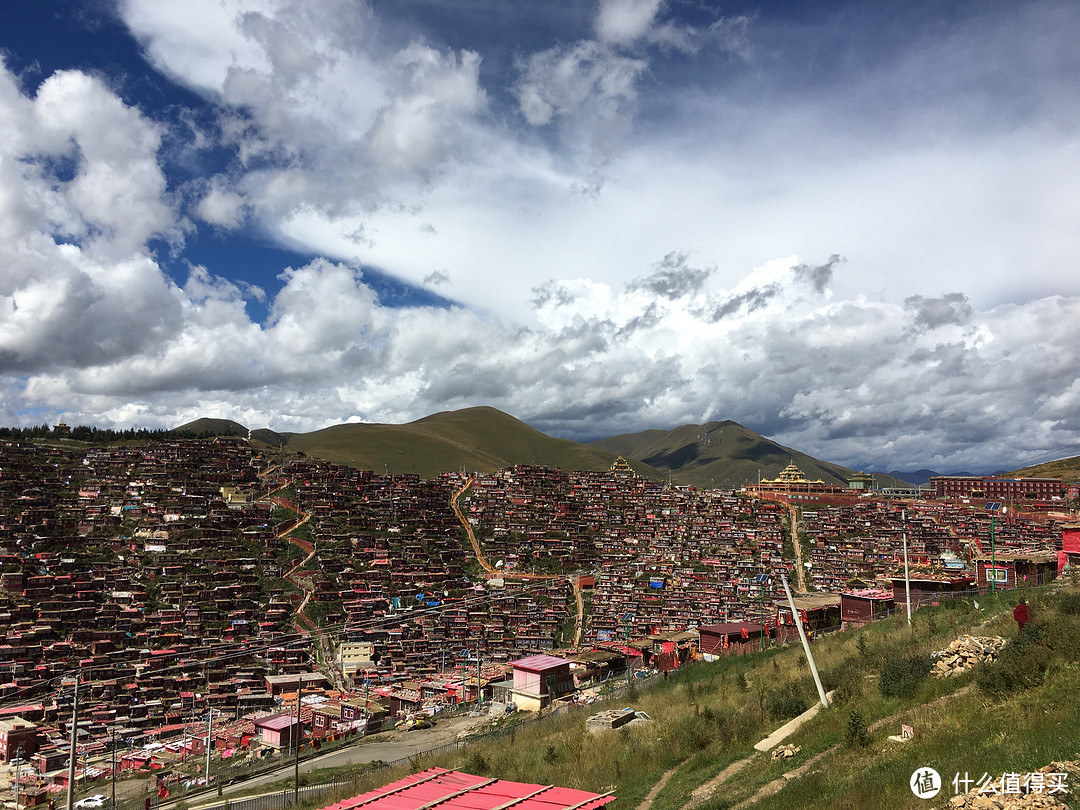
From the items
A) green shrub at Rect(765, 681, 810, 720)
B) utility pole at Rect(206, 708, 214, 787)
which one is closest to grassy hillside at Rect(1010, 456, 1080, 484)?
green shrub at Rect(765, 681, 810, 720)

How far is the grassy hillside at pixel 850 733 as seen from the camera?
364 inches

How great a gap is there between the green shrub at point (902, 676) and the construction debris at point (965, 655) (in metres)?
0.26

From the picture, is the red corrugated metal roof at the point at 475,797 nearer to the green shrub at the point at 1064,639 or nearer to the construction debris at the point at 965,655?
the construction debris at the point at 965,655

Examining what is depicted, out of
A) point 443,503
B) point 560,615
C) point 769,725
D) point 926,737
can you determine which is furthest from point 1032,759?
point 443,503

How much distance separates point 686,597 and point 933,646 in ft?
146

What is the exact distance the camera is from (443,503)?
323 feet

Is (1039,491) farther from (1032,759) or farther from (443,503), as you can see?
(1032,759)

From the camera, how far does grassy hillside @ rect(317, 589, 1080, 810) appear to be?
9.26 meters

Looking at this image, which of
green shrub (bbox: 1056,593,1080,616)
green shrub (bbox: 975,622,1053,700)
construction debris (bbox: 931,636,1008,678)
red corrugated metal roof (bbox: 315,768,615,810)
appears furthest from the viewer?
green shrub (bbox: 1056,593,1080,616)

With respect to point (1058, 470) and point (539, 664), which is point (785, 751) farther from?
point (1058, 470)

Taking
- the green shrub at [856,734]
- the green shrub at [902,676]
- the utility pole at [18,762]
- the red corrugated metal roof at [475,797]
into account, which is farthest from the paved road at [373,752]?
the green shrub at [856,734]

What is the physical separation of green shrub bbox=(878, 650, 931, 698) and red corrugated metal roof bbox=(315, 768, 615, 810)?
704 cm

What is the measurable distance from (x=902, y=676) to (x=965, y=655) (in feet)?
4.46

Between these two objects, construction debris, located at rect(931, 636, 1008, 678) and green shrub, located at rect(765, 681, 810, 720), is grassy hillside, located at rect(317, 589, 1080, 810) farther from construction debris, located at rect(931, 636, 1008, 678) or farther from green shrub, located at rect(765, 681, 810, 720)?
construction debris, located at rect(931, 636, 1008, 678)
